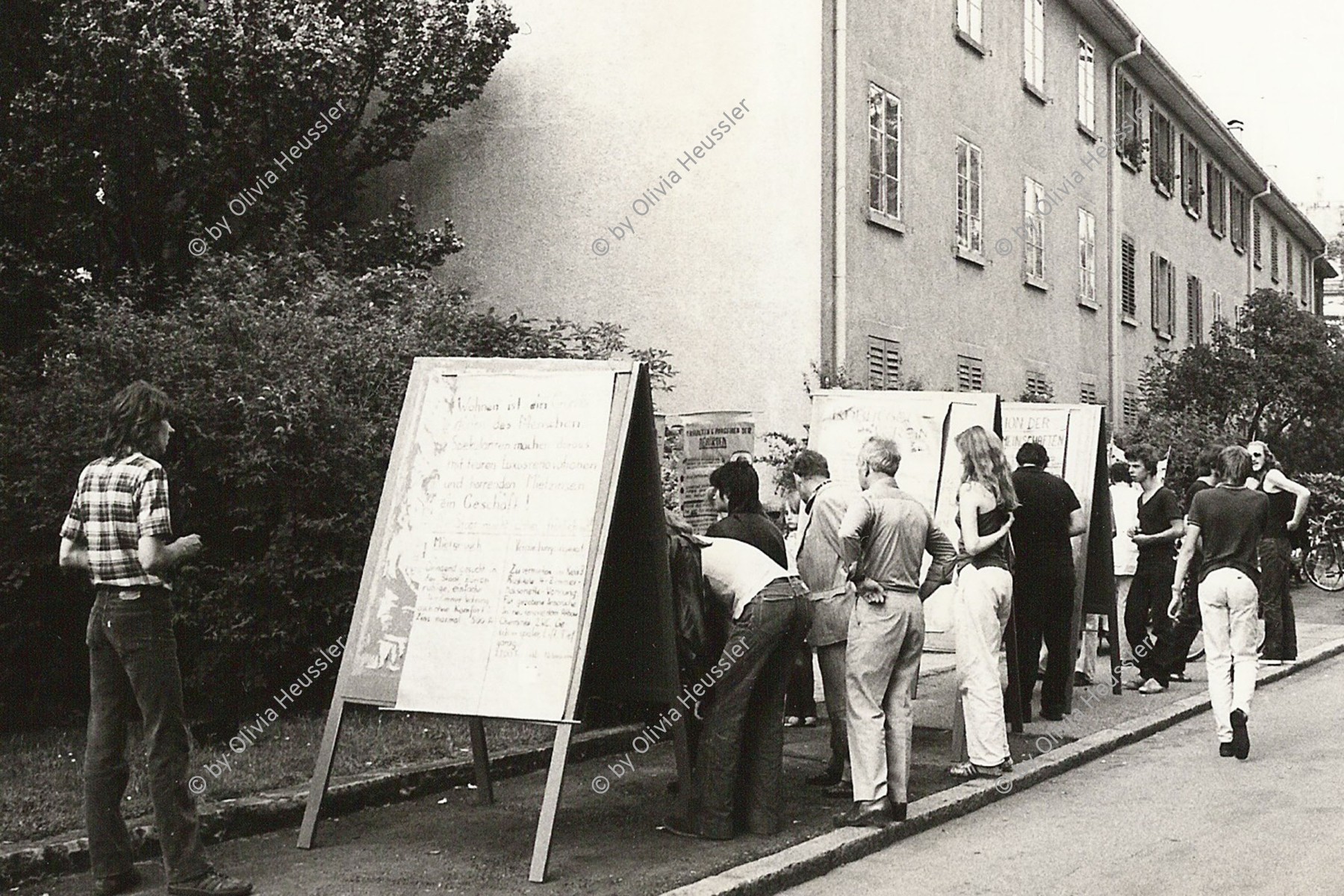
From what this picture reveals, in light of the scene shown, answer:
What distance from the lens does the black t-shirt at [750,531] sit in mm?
8539

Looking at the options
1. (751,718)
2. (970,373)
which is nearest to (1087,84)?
(970,373)

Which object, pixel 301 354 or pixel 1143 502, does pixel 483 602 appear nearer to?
pixel 301 354

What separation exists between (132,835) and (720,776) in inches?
99.1

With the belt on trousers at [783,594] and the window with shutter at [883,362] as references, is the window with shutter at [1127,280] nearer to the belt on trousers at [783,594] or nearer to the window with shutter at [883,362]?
the window with shutter at [883,362]

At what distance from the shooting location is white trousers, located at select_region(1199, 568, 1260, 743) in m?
9.98

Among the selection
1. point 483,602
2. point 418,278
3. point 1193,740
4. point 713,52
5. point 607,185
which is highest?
point 713,52

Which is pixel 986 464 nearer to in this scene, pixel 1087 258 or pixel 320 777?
pixel 320 777

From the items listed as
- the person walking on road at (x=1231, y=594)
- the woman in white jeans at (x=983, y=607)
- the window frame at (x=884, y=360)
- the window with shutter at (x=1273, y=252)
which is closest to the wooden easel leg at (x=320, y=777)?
the woman in white jeans at (x=983, y=607)

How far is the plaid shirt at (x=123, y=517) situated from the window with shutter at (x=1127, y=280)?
23.0 metres

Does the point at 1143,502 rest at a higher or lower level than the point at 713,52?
lower

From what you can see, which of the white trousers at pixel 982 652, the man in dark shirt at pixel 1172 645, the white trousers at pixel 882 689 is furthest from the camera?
the man in dark shirt at pixel 1172 645

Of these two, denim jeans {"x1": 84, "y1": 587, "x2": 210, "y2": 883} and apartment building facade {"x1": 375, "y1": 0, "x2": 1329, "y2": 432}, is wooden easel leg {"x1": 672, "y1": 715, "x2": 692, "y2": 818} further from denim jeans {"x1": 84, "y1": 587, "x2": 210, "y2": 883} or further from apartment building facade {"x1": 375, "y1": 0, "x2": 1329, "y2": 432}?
apartment building facade {"x1": 375, "y1": 0, "x2": 1329, "y2": 432}

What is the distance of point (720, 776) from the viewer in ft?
23.7

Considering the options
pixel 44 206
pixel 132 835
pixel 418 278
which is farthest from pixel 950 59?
pixel 132 835
